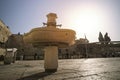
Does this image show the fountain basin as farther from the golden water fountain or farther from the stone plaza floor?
the stone plaza floor

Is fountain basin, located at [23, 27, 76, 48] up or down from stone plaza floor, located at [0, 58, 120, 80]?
up

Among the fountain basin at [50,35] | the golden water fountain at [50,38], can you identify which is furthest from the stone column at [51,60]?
the fountain basin at [50,35]

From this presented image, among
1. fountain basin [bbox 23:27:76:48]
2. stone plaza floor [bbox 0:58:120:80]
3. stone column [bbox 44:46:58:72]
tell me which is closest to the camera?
stone plaza floor [bbox 0:58:120:80]

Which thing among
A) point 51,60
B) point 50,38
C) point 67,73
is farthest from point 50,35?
point 67,73

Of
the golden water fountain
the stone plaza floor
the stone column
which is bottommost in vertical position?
the stone plaza floor

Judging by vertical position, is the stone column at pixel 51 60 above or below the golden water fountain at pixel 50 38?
below

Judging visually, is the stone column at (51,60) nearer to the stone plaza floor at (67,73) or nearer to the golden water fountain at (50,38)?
the golden water fountain at (50,38)

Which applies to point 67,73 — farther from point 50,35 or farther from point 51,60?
point 50,35

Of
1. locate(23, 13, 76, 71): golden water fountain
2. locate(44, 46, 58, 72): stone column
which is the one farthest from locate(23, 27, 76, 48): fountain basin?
locate(44, 46, 58, 72): stone column

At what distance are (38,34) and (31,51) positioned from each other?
3430 cm

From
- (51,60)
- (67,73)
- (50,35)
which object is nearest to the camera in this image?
(67,73)

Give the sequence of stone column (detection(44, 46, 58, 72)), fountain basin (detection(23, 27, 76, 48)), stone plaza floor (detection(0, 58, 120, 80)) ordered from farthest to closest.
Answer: stone column (detection(44, 46, 58, 72)) < fountain basin (detection(23, 27, 76, 48)) < stone plaza floor (detection(0, 58, 120, 80))

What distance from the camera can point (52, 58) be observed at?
5.46m

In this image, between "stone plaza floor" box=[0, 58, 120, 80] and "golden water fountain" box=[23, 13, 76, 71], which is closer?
"stone plaza floor" box=[0, 58, 120, 80]
